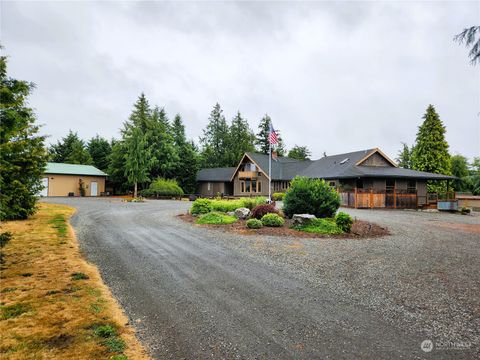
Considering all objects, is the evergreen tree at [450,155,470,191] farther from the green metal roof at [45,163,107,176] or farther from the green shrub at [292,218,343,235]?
the green metal roof at [45,163,107,176]

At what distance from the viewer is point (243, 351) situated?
337 cm

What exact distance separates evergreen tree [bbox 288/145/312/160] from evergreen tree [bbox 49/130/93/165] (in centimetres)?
4533

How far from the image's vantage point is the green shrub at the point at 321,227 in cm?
1207

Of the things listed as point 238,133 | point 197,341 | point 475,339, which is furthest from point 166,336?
point 238,133

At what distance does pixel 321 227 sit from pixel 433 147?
37.7 meters

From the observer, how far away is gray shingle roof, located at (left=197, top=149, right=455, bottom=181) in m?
26.7

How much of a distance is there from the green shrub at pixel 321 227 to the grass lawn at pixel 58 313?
8958 millimetres

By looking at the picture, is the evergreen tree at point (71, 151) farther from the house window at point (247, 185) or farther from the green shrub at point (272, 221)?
the green shrub at point (272, 221)

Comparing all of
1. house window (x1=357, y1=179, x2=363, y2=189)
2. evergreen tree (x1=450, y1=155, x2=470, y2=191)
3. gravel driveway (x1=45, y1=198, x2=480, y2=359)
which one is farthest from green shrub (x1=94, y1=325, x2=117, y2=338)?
evergreen tree (x1=450, y1=155, x2=470, y2=191)

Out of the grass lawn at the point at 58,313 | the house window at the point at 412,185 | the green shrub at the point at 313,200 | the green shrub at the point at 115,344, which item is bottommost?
the green shrub at the point at 115,344

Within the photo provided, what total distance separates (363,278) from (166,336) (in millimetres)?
4725

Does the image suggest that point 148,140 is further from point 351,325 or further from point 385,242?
point 351,325

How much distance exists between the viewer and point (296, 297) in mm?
5156

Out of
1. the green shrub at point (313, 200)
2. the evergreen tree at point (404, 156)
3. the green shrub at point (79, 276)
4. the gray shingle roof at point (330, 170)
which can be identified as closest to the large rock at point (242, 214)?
the green shrub at point (313, 200)
